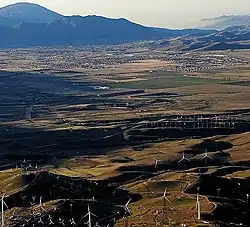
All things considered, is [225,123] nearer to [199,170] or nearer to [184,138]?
[184,138]

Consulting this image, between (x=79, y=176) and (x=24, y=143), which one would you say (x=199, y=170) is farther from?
(x=24, y=143)

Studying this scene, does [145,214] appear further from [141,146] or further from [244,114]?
[244,114]

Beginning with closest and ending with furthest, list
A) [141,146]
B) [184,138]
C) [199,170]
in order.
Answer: [199,170] → [141,146] → [184,138]

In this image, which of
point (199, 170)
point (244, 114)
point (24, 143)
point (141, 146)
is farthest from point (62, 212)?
point (244, 114)

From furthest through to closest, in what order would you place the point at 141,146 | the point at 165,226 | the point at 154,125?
the point at 154,125, the point at 141,146, the point at 165,226

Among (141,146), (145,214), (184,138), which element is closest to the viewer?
(145,214)

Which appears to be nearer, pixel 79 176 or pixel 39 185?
pixel 39 185

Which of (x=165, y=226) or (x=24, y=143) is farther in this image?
(x=24, y=143)

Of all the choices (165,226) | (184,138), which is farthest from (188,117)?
Answer: (165,226)

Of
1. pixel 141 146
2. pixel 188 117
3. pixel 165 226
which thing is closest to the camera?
pixel 165 226
